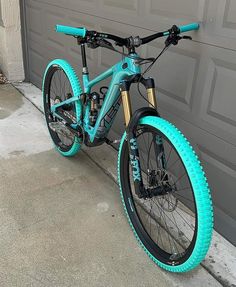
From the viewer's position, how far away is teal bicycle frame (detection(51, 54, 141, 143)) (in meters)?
1.87

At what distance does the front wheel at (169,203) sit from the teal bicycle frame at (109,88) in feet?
0.97

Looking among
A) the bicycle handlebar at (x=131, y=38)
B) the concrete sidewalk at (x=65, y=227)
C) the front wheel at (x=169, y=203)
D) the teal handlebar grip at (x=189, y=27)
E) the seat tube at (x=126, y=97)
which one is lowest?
the concrete sidewalk at (x=65, y=227)

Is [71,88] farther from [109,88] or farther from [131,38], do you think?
[131,38]

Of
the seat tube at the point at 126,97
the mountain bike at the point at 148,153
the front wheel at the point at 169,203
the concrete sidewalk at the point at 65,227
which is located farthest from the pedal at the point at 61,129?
the seat tube at the point at 126,97

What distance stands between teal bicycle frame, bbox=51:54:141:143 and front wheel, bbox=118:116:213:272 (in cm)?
30

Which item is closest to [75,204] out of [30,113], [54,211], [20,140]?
[54,211]

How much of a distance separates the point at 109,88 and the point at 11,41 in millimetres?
2711

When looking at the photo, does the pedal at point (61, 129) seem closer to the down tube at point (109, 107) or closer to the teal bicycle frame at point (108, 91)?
the teal bicycle frame at point (108, 91)

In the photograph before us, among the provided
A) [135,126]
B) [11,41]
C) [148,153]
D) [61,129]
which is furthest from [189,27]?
[11,41]

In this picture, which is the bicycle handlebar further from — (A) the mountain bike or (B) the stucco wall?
(B) the stucco wall

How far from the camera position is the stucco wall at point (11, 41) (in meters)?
4.14

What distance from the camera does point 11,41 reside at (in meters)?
4.34

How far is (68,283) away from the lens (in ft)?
5.78

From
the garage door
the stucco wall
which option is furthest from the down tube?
the stucco wall
